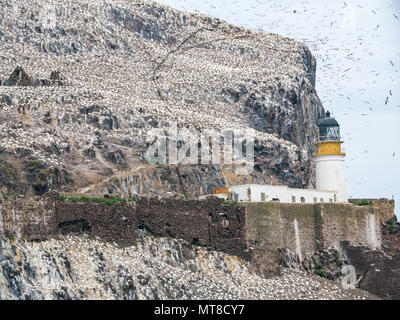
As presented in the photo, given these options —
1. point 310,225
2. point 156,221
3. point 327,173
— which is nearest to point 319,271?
point 310,225

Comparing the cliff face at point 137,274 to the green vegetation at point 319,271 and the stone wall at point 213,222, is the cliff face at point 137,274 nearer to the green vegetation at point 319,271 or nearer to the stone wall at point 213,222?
the stone wall at point 213,222

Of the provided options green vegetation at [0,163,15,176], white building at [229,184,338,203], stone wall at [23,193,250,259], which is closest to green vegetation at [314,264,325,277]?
white building at [229,184,338,203]

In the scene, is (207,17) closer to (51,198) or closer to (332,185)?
(332,185)

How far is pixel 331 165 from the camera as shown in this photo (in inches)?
3553

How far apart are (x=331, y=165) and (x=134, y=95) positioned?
16753mm

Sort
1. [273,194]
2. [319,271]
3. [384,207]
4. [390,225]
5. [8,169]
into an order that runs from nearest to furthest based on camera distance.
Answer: [8,169], [319,271], [273,194], [390,225], [384,207]

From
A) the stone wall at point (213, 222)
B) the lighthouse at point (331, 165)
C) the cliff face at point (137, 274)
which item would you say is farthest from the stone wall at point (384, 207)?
the cliff face at point (137, 274)

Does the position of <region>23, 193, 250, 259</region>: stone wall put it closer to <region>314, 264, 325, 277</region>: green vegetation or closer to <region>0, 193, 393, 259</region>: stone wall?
<region>0, 193, 393, 259</region>: stone wall

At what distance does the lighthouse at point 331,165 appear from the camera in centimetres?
8962

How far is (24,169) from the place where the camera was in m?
73.4

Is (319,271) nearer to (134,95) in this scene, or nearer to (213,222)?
(213,222)

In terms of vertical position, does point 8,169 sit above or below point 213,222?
above

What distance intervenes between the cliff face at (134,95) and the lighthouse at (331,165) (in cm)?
243

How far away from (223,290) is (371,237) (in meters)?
20.3
